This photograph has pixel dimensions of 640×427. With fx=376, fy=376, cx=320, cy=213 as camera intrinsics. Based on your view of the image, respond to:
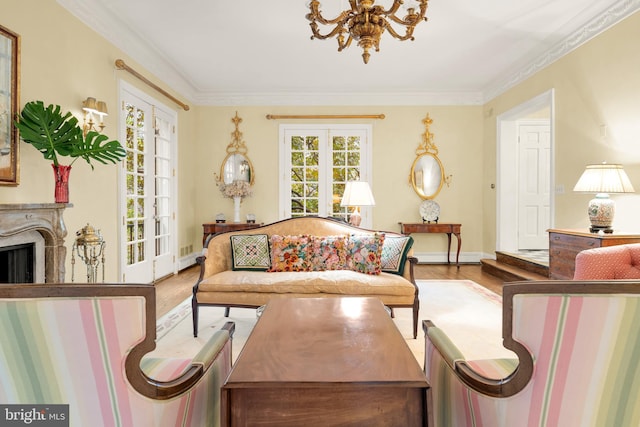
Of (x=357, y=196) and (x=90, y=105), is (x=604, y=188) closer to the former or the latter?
(x=357, y=196)

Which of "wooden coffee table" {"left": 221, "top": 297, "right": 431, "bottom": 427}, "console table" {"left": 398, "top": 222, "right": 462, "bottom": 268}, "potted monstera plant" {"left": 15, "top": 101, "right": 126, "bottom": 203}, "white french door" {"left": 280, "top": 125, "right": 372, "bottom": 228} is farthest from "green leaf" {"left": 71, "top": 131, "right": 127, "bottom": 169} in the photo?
"console table" {"left": 398, "top": 222, "right": 462, "bottom": 268}

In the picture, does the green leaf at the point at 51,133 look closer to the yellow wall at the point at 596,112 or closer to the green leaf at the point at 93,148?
the green leaf at the point at 93,148

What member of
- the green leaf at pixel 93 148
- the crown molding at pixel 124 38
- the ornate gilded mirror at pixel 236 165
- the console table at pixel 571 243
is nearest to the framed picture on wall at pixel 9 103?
the green leaf at pixel 93 148

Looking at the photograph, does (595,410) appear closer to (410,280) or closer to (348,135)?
(410,280)

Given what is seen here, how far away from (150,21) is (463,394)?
4.29 meters

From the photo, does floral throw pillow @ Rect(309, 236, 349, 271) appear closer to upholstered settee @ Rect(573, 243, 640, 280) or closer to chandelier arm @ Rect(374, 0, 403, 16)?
upholstered settee @ Rect(573, 243, 640, 280)

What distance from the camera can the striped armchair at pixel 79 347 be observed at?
0.86 meters

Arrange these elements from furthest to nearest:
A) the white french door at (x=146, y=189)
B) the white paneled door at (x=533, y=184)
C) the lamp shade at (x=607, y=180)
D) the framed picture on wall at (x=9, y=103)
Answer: the white paneled door at (x=533, y=184) < the white french door at (x=146, y=189) < the lamp shade at (x=607, y=180) < the framed picture on wall at (x=9, y=103)

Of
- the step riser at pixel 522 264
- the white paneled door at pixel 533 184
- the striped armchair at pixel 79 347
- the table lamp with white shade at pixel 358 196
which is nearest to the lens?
the striped armchair at pixel 79 347

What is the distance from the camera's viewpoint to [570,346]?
0.90m

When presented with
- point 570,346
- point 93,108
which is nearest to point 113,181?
point 93,108

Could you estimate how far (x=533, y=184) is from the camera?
6.04 metres

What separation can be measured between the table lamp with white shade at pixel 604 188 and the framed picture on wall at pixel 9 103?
4.49 metres

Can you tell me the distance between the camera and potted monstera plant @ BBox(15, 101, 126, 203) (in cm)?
266
